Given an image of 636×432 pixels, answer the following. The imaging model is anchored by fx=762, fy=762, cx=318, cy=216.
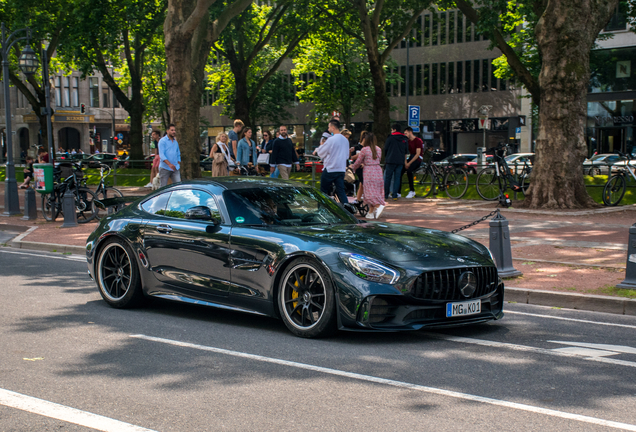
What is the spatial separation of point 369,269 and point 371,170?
31.3 feet

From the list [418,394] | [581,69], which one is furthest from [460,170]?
[418,394]

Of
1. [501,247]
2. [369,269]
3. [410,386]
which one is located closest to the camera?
[410,386]

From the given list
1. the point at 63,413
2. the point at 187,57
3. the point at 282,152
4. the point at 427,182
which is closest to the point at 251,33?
the point at 427,182

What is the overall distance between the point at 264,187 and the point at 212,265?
993 mm

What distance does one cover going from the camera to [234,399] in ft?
15.7

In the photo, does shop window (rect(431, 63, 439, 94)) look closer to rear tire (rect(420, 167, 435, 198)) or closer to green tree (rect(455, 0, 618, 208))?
rear tire (rect(420, 167, 435, 198))

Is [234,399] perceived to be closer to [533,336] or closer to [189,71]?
[533,336]

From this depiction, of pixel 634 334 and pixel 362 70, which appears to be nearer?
pixel 634 334

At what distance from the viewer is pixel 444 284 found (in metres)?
6.29

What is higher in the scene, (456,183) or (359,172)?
(359,172)

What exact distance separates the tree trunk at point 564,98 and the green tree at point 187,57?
7247 mm

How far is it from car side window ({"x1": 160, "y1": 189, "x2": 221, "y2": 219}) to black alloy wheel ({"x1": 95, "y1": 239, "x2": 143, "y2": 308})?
646 millimetres

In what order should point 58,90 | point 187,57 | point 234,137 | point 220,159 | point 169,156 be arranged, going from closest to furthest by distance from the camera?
point 169,156, point 220,159, point 187,57, point 234,137, point 58,90

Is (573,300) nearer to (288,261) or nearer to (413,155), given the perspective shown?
(288,261)
